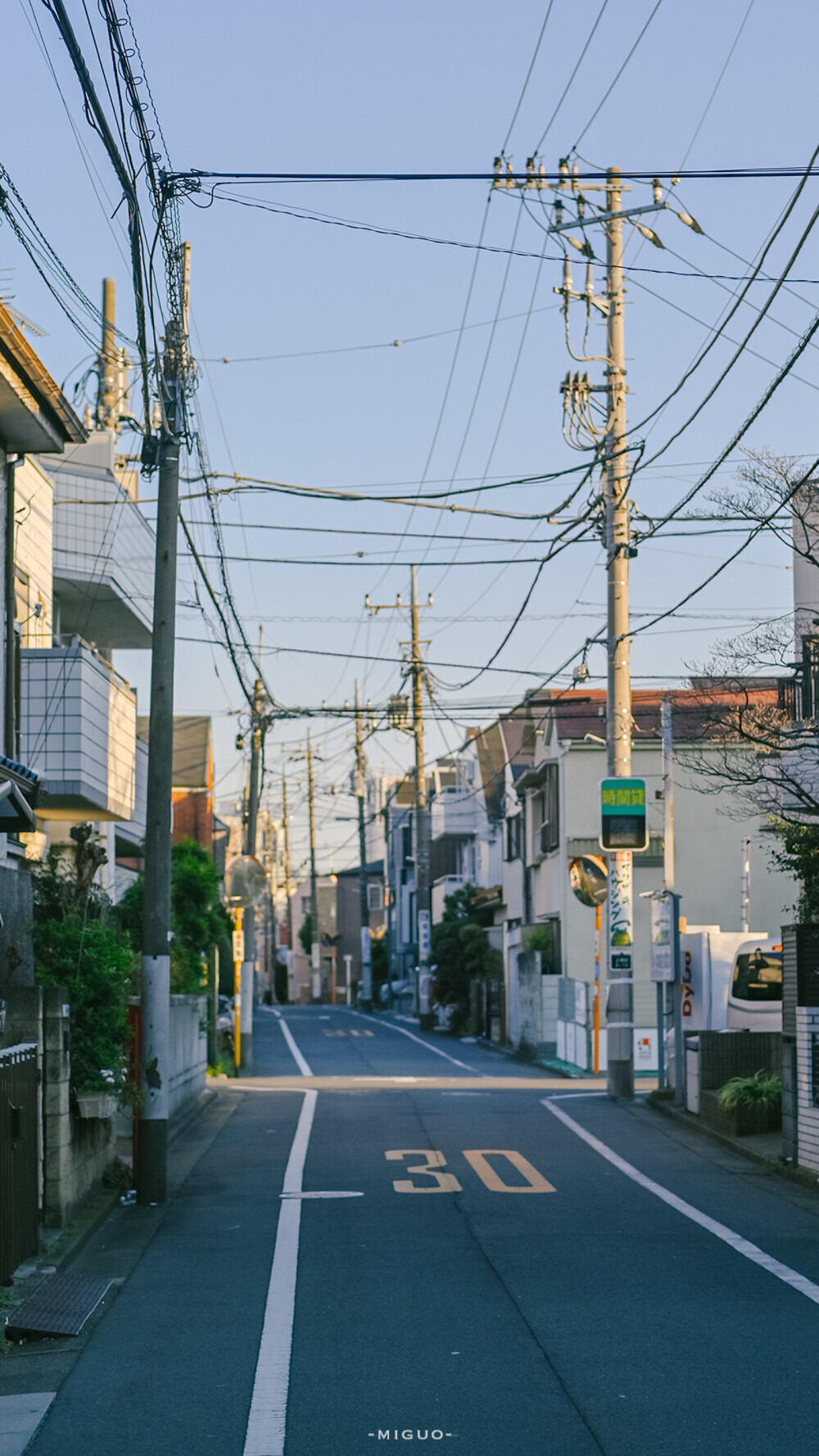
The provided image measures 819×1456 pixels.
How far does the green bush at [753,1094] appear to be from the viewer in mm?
17375

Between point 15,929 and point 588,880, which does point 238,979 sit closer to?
point 588,880

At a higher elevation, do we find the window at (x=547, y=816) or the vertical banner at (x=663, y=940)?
the window at (x=547, y=816)

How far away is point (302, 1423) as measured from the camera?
6.71 m

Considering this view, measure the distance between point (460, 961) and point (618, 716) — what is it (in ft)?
96.4

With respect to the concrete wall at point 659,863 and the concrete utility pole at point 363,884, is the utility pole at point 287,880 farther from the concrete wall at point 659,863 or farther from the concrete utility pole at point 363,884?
the concrete wall at point 659,863

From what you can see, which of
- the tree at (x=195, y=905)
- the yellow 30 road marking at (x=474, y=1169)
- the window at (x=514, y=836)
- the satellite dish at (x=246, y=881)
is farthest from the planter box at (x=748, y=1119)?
the window at (x=514, y=836)

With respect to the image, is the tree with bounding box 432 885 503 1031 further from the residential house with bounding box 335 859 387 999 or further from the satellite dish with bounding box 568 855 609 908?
the residential house with bounding box 335 859 387 999

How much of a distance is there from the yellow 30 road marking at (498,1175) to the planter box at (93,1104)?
3.63 meters

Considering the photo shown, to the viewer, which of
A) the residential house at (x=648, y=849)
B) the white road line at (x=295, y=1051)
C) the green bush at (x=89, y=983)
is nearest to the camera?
the green bush at (x=89, y=983)

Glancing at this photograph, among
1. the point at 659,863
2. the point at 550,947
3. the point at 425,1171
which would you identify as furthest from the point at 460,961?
the point at 425,1171

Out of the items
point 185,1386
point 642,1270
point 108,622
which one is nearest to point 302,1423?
point 185,1386

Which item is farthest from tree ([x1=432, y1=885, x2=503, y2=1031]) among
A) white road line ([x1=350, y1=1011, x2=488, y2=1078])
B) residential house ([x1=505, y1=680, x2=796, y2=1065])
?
residential house ([x1=505, y1=680, x2=796, y2=1065])

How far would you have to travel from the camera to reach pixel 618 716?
22281mm

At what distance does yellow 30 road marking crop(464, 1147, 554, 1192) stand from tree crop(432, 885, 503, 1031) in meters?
32.3
